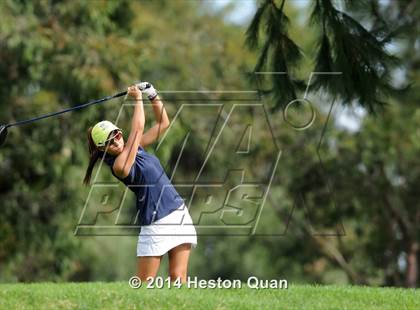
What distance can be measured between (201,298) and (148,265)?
57 centimetres

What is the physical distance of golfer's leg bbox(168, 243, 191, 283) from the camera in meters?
8.85

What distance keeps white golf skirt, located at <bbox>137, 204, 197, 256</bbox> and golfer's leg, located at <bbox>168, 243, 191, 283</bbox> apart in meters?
0.08

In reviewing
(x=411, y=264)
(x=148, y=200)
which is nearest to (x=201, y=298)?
(x=148, y=200)

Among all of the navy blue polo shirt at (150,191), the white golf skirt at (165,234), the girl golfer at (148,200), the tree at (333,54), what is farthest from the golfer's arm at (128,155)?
the tree at (333,54)

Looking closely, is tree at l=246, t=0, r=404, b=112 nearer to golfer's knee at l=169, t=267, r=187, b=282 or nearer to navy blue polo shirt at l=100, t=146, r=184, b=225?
navy blue polo shirt at l=100, t=146, r=184, b=225

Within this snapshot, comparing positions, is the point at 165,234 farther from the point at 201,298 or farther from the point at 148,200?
the point at 201,298

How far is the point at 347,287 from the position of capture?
9.97 m

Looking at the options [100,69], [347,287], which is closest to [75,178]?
[100,69]

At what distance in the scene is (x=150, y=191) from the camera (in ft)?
28.8

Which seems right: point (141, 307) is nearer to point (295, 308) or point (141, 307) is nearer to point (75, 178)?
point (295, 308)

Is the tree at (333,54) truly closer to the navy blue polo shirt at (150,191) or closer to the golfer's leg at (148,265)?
the navy blue polo shirt at (150,191)

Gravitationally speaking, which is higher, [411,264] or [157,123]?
[157,123]

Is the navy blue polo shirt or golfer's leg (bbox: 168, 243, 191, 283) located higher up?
the navy blue polo shirt

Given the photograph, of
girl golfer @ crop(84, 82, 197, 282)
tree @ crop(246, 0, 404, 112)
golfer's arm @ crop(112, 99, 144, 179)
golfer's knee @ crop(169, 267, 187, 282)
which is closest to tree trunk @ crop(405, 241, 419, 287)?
tree @ crop(246, 0, 404, 112)
